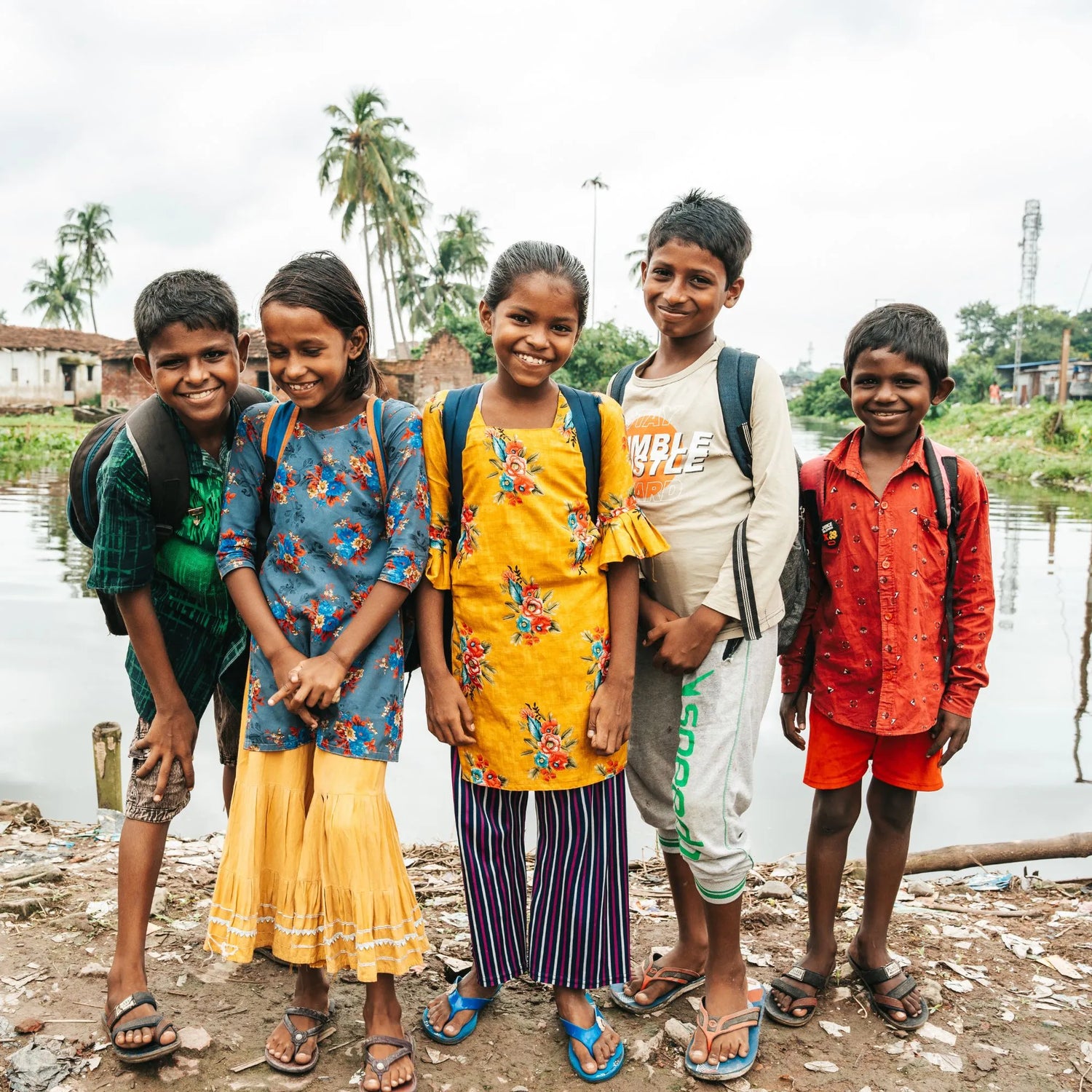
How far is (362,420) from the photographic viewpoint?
221cm

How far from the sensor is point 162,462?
2207 mm

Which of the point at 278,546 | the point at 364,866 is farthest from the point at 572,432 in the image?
the point at 364,866

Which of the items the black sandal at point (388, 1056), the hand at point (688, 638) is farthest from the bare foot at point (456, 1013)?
the hand at point (688, 638)

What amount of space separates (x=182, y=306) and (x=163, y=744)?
1058mm

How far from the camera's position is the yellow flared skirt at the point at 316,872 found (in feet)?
6.92

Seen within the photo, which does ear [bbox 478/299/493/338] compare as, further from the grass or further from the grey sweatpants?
the grass

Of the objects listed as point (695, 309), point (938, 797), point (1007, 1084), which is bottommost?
point (938, 797)

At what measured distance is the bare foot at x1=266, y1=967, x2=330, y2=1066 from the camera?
2230 millimetres

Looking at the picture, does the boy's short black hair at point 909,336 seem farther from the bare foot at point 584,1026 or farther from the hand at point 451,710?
the bare foot at point 584,1026

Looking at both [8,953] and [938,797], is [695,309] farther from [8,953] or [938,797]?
[938,797]

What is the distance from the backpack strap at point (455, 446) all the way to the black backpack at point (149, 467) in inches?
22.0

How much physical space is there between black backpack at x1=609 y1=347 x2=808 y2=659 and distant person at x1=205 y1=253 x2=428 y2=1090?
760mm

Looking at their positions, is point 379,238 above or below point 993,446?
above

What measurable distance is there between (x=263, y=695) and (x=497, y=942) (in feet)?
2.89
